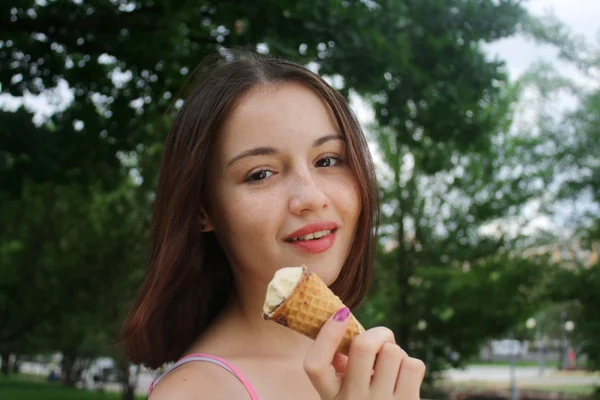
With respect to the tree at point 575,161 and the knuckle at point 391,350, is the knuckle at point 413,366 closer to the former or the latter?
the knuckle at point 391,350

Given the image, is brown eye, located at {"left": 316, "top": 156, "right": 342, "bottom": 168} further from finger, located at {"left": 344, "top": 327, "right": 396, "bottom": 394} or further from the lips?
finger, located at {"left": 344, "top": 327, "right": 396, "bottom": 394}

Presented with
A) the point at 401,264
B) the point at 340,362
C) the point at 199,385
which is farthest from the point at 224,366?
the point at 401,264

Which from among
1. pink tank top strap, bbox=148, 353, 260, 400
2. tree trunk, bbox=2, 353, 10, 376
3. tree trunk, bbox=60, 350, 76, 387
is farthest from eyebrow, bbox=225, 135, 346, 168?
tree trunk, bbox=60, 350, 76, 387

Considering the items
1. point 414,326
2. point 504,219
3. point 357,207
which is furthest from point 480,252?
point 357,207

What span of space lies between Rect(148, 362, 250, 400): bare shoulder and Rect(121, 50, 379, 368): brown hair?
0.84ft

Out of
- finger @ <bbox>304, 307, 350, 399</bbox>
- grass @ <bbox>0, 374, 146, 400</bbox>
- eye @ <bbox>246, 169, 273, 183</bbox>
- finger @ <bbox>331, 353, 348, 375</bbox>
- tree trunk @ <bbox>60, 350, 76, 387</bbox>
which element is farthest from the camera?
tree trunk @ <bbox>60, 350, 76, 387</bbox>

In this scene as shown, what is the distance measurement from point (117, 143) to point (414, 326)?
530 centimetres

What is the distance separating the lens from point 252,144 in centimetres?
175

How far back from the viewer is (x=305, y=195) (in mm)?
1635

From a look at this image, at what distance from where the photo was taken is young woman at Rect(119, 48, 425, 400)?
→ 168cm

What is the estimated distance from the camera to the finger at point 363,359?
138 centimetres

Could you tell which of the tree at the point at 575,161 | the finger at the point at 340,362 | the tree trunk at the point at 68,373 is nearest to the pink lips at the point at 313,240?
the finger at the point at 340,362

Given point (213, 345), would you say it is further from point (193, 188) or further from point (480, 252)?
point (480, 252)

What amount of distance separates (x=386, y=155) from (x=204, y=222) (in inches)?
332
